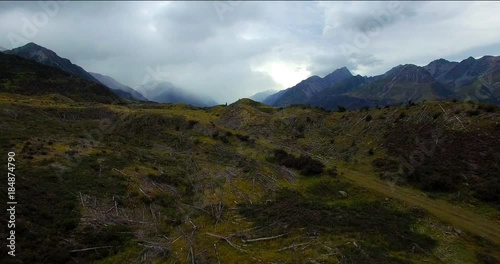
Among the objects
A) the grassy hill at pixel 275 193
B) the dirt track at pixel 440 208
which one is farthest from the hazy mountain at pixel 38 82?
the dirt track at pixel 440 208

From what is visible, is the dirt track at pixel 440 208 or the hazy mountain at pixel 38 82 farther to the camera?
the hazy mountain at pixel 38 82

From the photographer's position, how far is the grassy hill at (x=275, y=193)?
82.8 feet

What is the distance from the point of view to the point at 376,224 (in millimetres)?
28141

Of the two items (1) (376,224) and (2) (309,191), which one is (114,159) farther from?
(1) (376,224)

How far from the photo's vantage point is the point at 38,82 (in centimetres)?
15050

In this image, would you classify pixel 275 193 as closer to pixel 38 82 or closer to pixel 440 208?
pixel 440 208

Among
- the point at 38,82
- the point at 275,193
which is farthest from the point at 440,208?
the point at 38,82

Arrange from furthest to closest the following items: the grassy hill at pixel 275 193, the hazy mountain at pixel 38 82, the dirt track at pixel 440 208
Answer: the hazy mountain at pixel 38 82, the dirt track at pixel 440 208, the grassy hill at pixel 275 193

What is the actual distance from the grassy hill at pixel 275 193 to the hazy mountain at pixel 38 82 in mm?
85762

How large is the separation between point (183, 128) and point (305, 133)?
27967 mm

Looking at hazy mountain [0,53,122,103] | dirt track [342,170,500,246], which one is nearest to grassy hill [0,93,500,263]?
dirt track [342,170,500,246]

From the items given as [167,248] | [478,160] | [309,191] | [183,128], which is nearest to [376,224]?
[309,191]

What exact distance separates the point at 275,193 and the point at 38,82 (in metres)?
151

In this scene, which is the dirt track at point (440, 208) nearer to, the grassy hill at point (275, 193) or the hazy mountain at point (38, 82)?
the grassy hill at point (275, 193)
